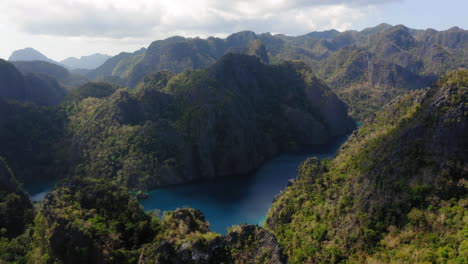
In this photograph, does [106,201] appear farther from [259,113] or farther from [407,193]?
[259,113]

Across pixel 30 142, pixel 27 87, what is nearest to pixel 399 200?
pixel 30 142

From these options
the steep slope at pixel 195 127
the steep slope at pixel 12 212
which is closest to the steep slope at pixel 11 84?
the steep slope at pixel 195 127

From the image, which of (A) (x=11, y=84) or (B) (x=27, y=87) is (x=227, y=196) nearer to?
(A) (x=11, y=84)

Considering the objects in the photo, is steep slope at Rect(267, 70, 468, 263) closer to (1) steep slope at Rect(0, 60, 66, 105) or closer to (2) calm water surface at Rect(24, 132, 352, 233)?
(2) calm water surface at Rect(24, 132, 352, 233)

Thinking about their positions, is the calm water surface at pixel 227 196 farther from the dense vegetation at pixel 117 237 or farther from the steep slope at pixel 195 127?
the dense vegetation at pixel 117 237

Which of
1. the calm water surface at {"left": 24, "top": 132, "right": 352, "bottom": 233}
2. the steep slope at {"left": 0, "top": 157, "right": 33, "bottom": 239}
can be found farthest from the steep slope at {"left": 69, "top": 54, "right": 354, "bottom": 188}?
the steep slope at {"left": 0, "top": 157, "right": 33, "bottom": 239}

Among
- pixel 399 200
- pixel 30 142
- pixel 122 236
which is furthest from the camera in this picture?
pixel 30 142
